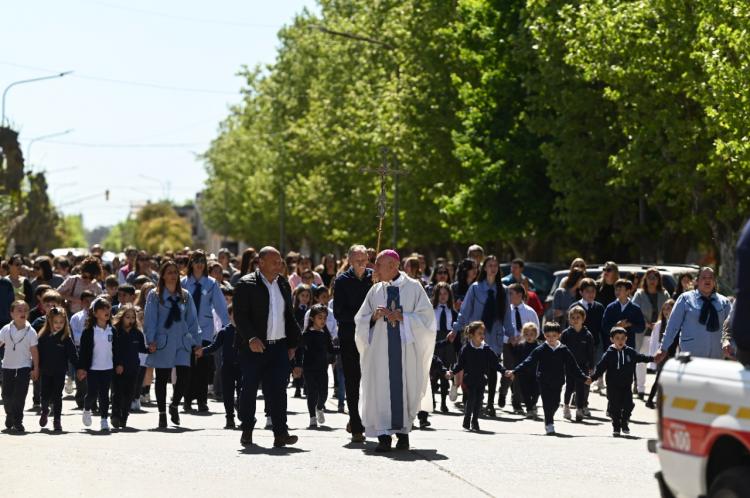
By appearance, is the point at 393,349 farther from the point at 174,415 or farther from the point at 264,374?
the point at 174,415

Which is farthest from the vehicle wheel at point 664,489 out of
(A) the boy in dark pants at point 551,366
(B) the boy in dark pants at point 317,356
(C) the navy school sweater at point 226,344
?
(C) the navy school sweater at point 226,344

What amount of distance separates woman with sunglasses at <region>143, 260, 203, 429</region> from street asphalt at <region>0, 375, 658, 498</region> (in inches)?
24.6

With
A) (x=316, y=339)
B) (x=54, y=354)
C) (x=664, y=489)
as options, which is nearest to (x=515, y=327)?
(x=316, y=339)

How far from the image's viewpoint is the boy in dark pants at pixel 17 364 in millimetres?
17781

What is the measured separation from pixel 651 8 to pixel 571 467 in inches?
996

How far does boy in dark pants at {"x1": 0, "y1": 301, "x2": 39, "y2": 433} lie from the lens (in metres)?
17.8

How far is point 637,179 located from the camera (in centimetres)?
4212

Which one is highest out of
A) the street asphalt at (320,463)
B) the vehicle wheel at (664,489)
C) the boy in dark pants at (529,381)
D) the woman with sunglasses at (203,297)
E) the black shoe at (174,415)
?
the woman with sunglasses at (203,297)

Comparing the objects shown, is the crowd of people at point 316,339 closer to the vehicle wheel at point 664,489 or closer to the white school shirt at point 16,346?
the white school shirt at point 16,346

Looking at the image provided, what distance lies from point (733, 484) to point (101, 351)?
34.9 ft

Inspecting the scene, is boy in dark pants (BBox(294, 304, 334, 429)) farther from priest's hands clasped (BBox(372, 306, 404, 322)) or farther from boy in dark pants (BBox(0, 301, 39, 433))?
priest's hands clasped (BBox(372, 306, 404, 322))

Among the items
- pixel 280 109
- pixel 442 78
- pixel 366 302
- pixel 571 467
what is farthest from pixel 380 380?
pixel 280 109

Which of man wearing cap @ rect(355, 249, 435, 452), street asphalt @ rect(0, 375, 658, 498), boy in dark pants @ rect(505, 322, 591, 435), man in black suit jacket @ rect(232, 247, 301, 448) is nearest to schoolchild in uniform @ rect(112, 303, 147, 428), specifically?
street asphalt @ rect(0, 375, 658, 498)

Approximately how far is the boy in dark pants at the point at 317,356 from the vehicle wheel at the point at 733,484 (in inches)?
427
